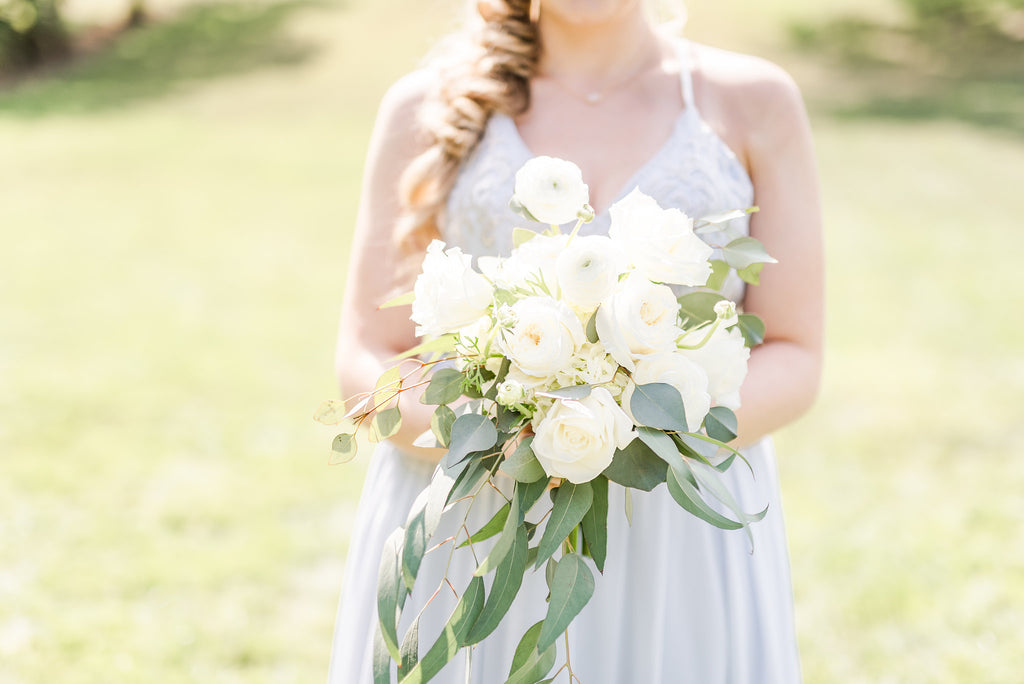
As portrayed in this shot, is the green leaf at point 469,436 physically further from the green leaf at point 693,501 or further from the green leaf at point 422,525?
the green leaf at point 693,501

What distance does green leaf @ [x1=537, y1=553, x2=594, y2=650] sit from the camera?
52.7 inches

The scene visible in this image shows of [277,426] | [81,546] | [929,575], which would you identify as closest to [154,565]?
[81,546]

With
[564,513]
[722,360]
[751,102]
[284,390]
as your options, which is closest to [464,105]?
[751,102]

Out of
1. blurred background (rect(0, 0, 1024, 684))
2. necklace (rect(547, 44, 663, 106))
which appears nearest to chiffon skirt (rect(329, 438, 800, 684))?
necklace (rect(547, 44, 663, 106))

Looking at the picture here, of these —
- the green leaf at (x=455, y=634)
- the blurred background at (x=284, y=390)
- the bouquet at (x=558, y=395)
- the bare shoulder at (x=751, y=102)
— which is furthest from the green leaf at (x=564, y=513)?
the blurred background at (x=284, y=390)

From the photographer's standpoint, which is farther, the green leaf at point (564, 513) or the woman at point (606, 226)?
the woman at point (606, 226)

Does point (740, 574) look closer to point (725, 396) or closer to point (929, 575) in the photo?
point (725, 396)

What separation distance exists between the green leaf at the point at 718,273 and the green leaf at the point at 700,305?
57 mm

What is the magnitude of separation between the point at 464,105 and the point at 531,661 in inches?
46.3

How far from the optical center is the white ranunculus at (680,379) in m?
1.37

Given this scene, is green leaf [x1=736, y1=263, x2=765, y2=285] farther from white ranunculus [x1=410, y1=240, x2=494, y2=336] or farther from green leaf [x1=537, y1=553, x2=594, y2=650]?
green leaf [x1=537, y1=553, x2=594, y2=650]

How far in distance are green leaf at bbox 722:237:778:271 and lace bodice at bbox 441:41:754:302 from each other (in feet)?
1.12

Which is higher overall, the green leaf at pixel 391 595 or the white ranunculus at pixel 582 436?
the white ranunculus at pixel 582 436

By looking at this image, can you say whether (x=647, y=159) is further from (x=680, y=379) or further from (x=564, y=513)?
(x=564, y=513)
